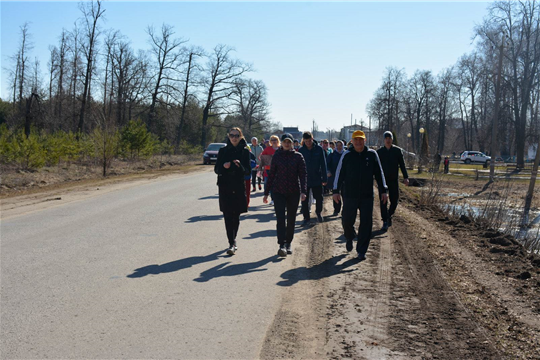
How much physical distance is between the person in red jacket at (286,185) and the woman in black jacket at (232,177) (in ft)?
1.65

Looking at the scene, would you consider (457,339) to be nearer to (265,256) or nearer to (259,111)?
(265,256)

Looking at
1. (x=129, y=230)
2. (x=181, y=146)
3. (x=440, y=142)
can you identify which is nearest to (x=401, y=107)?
(x=440, y=142)

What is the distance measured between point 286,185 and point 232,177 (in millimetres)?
896

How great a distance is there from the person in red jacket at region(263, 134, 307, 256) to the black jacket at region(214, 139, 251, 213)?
511mm

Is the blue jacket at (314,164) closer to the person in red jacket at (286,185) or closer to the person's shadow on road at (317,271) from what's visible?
the person in red jacket at (286,185)

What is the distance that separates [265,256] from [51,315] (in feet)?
→ 12.6

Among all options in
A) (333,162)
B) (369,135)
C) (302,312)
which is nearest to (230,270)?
(302,312)

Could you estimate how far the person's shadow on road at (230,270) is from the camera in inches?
277

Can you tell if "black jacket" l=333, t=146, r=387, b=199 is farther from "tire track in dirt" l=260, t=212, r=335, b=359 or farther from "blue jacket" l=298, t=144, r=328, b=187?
"blue jacket" l=298, t=144, r=328, b=187

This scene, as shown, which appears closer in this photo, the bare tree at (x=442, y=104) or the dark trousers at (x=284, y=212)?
the dark trousers at (x=284, y=212)

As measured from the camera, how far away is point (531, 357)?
176 inches

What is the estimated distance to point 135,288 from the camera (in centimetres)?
639

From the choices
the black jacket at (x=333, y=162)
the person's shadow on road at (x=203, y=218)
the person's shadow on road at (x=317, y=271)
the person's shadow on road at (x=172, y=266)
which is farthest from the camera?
the black jacket at (x=333, y=162)

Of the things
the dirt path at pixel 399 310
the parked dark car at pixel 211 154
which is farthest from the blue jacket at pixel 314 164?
the parked dark car at pixel 211 154
